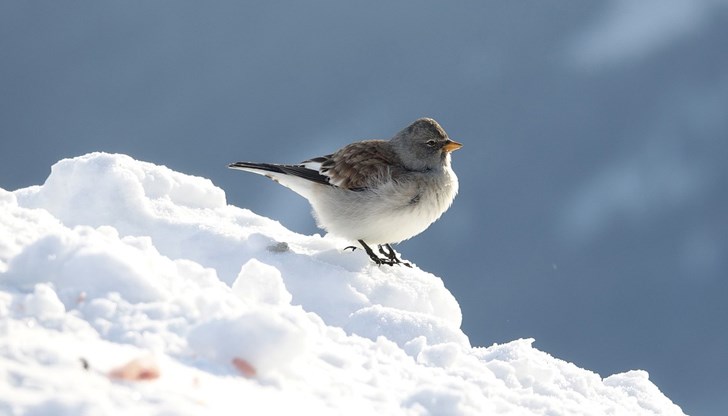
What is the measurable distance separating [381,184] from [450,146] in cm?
94

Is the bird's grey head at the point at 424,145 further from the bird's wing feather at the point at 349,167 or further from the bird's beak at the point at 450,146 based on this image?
the bird's wing feather at the point at 349,167

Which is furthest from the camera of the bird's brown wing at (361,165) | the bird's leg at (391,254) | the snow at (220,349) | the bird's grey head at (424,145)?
the bird's grey head at (424,145)

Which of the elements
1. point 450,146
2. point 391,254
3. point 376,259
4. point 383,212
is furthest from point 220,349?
point 450,146

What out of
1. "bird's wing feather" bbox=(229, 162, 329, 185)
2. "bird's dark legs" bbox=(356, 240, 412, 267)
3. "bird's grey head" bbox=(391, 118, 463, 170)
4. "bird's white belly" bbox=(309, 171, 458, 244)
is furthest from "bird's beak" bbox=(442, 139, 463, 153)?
"bird's wing feather" bbox=(229, 162, 329, 185)

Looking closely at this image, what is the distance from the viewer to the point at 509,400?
517 centimetres

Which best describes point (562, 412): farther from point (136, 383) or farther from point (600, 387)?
point (136, 383)

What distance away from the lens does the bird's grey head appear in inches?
352

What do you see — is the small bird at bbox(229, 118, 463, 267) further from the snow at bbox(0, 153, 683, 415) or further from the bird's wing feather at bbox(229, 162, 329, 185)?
the snow at bbox(0, 153, 683, 415)

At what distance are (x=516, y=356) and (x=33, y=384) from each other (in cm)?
362

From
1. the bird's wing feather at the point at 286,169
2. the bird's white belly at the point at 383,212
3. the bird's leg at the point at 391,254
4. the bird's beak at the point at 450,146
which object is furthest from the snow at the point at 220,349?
the bird's beak at the point at 450,146

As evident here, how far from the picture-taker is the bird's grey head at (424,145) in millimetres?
8938

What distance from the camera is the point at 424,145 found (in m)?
8.98

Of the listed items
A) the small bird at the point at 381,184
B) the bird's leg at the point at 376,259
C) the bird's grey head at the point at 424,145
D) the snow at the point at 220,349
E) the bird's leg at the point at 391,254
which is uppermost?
the bird's grey head at the point at 424,145

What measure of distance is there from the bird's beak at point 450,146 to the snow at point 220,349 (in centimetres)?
242
